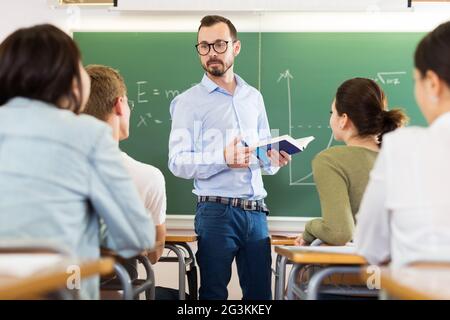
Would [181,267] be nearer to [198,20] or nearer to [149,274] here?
[149,274]

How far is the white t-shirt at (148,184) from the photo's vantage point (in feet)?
9.22

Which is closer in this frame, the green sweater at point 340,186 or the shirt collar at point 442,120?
the shirt collar at point 442,120

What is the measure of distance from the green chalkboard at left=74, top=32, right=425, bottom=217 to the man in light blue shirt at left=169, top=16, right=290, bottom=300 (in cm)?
69

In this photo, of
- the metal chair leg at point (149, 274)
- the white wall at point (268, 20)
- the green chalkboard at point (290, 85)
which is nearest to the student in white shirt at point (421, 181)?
the metal chair leg at point (149, 274)

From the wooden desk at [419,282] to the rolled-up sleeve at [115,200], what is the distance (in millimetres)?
731

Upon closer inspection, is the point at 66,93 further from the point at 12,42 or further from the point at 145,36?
the point at 145,36

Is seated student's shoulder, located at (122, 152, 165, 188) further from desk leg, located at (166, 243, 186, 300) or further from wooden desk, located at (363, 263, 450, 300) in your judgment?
wooden desk, located at (363, 263, 450, 300)

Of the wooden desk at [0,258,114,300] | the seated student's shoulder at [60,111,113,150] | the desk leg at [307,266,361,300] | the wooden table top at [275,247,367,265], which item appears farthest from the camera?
the desk leg at [307,266,361,300]

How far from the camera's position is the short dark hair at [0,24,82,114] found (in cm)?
186

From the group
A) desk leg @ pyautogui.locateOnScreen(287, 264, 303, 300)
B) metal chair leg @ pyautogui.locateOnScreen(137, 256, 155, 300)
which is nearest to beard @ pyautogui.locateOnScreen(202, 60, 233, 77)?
metal chair leg @ pyautogui.locateOnScreen(137, 256, 155, 300)

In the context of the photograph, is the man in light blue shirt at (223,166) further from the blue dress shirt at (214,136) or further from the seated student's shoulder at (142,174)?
the seated student's shoulder at (142,174)

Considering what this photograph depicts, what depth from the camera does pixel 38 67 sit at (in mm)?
1858

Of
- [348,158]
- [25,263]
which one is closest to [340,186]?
[348,158]
